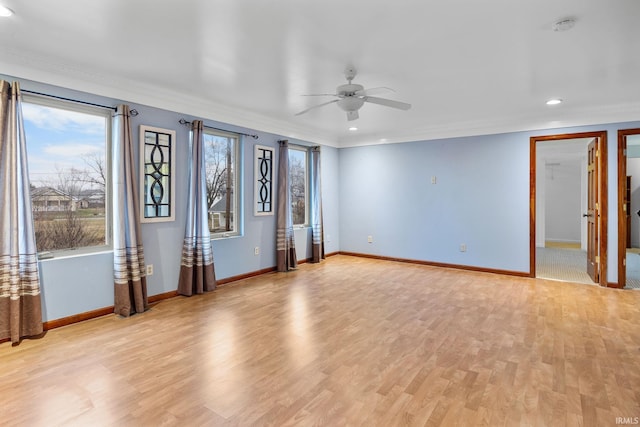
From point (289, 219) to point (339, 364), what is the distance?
10.8 ft

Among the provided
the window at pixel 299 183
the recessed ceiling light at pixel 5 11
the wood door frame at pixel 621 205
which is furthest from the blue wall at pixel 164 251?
the wood door frame at pixel 621 205

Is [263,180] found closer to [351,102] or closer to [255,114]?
[255,114]

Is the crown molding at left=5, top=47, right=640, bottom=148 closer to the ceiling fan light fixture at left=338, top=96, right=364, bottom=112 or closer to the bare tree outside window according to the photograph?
the bare tree outside window

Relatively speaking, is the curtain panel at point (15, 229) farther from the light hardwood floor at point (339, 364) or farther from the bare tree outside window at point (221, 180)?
the bare tree outside window at point (221, 180)

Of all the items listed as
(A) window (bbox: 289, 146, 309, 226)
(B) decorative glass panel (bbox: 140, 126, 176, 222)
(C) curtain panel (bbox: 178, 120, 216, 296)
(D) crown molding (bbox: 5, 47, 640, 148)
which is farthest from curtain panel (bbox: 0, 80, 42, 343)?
(A) window (bbox: 289, 146, 309, 226)

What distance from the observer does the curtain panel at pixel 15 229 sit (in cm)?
276

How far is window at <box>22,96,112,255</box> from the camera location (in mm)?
3125

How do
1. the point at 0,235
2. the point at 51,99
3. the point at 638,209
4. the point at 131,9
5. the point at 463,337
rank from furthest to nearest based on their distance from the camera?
the point at 638,209 → the point at 51,99 → the point at 463,337 → the point at 0,235 → the point at 131,9

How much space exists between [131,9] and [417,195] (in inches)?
194

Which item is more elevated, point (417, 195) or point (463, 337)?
point (417, 195)

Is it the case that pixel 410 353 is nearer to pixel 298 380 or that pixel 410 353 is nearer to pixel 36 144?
pixel 298 380

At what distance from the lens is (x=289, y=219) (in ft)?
18.1

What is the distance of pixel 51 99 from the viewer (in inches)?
124

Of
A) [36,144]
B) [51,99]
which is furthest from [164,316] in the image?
[51,99]
